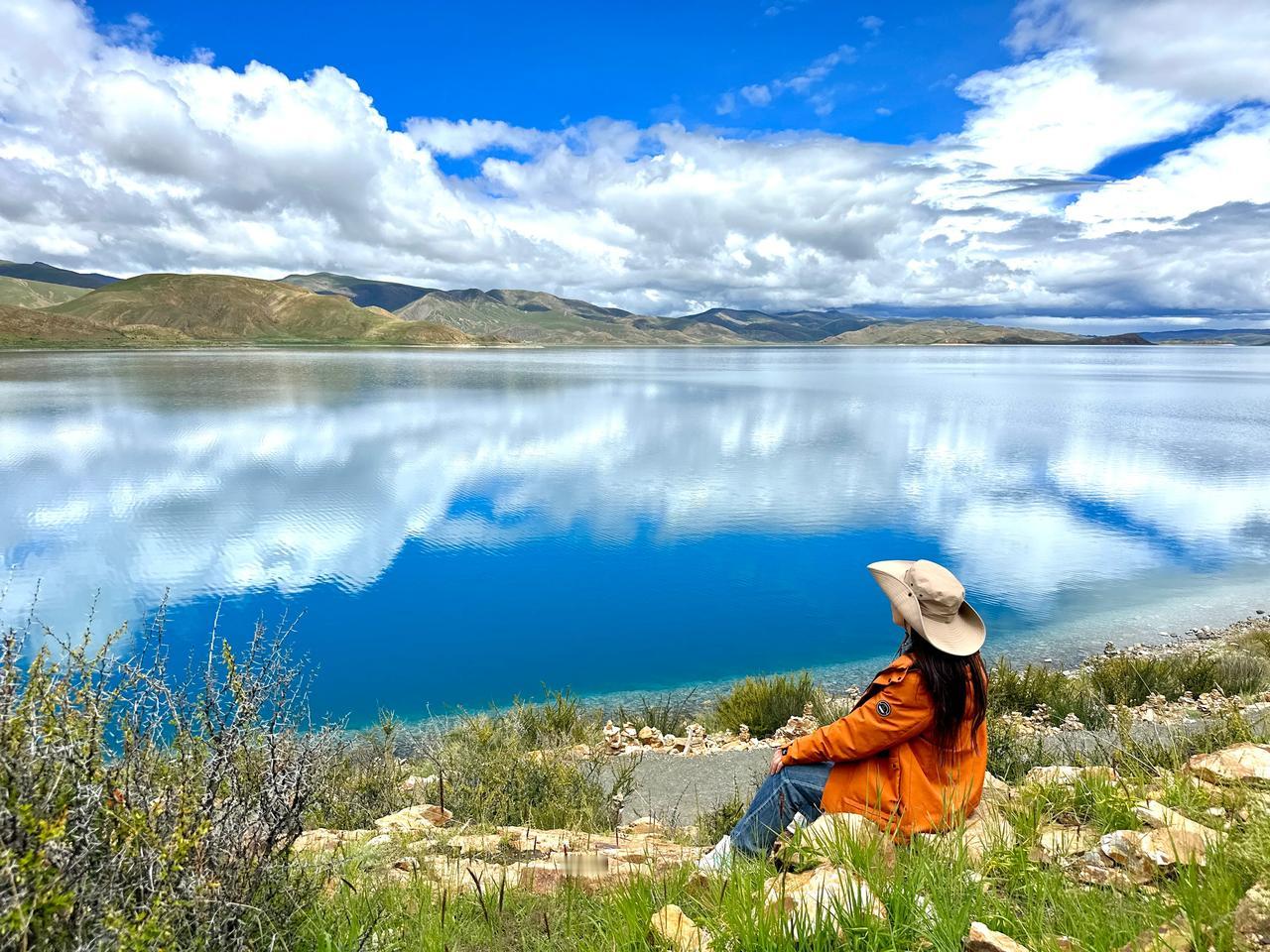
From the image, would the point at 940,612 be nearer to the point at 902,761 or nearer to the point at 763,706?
the point at 902,761

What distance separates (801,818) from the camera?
3.51 m

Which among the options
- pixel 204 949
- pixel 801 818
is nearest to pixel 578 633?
pixel 801 818

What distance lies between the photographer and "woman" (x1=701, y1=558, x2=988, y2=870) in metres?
3.33

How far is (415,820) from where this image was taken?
4527 millimetres

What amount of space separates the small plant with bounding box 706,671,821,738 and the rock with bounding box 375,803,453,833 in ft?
12.9

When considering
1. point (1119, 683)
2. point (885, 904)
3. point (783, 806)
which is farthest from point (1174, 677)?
point (885, 904)

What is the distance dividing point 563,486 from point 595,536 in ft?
17.2

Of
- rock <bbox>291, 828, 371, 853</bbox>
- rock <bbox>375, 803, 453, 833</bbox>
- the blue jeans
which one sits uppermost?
the blue jeans

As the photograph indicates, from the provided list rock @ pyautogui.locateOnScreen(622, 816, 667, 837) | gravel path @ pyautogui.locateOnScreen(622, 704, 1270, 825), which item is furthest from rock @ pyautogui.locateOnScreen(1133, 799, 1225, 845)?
rock @ pyautogui.locateOnScreen(622, 816, 667, 837)

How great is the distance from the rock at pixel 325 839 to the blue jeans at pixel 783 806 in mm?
1998

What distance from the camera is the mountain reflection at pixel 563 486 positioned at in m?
15.0

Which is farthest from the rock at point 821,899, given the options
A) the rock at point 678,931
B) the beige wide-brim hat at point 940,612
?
the beige wide-brim hat at point 940,612

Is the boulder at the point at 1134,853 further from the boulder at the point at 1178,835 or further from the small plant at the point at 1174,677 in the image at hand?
the small plant at the point at 1174,677

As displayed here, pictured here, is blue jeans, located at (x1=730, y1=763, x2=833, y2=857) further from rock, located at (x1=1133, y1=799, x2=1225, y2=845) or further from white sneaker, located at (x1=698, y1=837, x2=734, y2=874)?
rock, located at (x1=1133, y1=799, x2=1225, y2=845)
